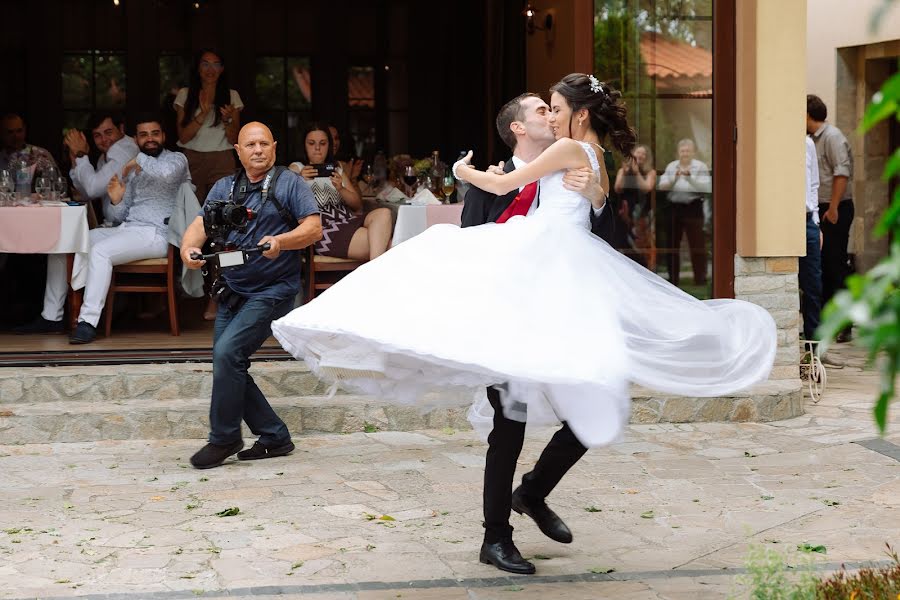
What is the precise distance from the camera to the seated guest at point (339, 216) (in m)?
8.63

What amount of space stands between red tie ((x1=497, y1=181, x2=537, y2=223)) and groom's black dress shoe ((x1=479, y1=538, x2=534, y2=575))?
1.21m

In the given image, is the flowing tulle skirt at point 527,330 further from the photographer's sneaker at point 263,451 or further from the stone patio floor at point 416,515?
the photographer's sneaker at point 263,451

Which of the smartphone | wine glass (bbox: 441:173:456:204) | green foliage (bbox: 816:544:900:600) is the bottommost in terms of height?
green foliage (bbox: 816:544:900:600)

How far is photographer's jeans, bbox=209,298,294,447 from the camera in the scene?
21.2 feet

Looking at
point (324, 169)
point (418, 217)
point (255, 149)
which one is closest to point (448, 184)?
point (418, 217)

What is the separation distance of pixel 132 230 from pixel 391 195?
1.86m

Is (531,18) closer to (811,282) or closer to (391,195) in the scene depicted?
(391,195)

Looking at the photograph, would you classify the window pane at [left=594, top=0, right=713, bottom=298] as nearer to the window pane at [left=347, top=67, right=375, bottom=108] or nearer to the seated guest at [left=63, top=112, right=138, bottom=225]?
the seated guest at [left=63, top=112, right=138, bottom=225]

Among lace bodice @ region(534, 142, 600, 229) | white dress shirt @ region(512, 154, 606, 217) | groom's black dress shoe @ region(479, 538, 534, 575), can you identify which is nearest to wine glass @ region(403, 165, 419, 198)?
white dress shirt @ region(512, 154, 606, 217)

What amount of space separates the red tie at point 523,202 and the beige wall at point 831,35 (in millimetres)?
9234

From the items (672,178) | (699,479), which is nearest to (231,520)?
(699,479)

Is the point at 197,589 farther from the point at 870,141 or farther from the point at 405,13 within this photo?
the point at 870,141

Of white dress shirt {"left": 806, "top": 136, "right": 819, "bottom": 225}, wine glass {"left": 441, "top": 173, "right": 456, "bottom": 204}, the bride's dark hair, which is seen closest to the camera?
the bride's dark hair

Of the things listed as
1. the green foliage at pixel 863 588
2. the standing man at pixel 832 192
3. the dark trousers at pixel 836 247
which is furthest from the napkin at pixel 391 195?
the green foliage at pixel 863 588
